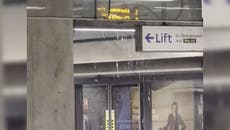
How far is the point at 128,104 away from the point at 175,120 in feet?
4.25

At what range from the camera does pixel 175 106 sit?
13.8 meters

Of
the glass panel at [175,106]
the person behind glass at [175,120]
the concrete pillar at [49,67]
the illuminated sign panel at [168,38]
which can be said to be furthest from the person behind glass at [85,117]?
the concrete pillar at [49,67]

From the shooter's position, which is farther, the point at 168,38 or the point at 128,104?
the point at 128,104

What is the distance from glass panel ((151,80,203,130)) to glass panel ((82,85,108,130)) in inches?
52.7

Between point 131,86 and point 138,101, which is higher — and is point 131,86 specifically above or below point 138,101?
above

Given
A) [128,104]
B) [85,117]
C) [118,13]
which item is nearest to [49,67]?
[118,13]

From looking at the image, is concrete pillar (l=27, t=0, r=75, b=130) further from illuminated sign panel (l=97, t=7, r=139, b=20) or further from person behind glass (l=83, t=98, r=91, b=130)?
person behind glass (l=83, t=98, r=91, b=130)

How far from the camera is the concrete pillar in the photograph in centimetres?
746

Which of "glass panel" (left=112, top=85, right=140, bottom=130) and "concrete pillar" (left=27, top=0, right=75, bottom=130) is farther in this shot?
"glass panel" (left=112, top=85, right=140, bottom=130)

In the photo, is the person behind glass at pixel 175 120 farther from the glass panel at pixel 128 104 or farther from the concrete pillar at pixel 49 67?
the concrete pillar at pixel 49 67

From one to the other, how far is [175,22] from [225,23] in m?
7.81

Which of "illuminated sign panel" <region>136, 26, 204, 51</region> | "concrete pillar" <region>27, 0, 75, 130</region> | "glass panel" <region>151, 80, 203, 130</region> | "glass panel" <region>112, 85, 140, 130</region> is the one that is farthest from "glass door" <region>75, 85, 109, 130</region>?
"concrete pillar" <region>27, 0, 75, 130</region>

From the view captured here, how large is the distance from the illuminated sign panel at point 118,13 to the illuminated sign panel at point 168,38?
31cm

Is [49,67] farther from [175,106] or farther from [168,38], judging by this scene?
[175,106]
